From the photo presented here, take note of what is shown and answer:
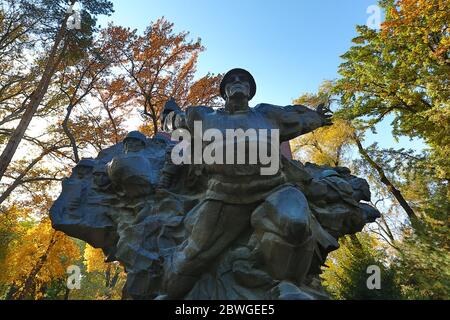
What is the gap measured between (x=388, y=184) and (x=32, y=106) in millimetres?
12818

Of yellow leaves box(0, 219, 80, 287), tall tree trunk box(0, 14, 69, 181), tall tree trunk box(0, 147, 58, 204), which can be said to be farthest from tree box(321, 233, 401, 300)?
tall tree trunk box(0, 147, 58, 204)

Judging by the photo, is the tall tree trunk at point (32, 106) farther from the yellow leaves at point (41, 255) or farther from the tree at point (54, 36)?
the yellow leaves at point (41, 255)

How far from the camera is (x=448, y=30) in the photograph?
10109 mm

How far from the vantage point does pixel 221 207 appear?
3900 millimetres

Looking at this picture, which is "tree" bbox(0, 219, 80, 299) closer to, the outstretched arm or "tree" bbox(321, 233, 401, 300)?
"tree" bbox(321, 233, 401, 300)

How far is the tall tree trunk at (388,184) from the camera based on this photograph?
42.9 feet

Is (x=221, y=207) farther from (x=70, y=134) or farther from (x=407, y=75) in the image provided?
(x=70, y=134)

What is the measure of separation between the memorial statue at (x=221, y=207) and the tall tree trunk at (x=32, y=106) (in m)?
5.46

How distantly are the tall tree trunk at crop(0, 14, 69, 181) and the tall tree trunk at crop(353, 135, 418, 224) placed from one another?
12148 millimetres

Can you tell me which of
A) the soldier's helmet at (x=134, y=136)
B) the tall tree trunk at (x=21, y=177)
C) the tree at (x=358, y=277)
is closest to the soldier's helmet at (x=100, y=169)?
the soldier's helmet at (x=134, y=136)

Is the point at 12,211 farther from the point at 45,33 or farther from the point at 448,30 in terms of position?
the point at 448,30

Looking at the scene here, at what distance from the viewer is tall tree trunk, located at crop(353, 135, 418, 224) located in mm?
13077

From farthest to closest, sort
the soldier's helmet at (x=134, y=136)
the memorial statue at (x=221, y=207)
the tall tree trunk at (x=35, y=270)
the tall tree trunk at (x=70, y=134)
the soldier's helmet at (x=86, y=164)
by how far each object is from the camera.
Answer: the tall tree trunk at (x=70, y=134)
the tall tree trunk at (x=35, y=270)
the soldier's helmet at (x=86, y=164)
the soldier's helmet at (x=134, y=136)
the memorial statue at (x=221, y=207)

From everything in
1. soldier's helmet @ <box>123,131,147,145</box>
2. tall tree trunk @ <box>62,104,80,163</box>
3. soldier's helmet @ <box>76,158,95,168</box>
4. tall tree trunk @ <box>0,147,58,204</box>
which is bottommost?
soldier's helmet @ <box>76,158,95,168</box>
